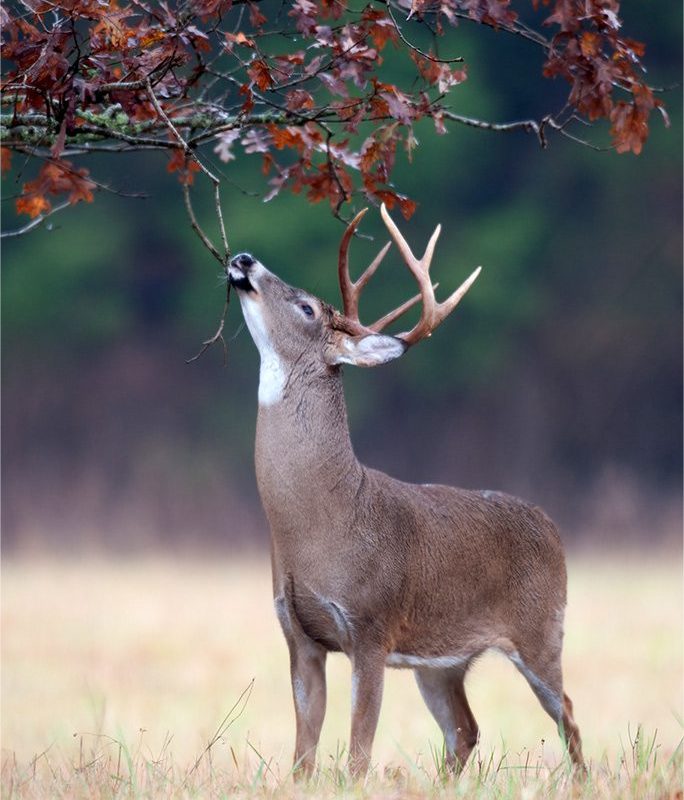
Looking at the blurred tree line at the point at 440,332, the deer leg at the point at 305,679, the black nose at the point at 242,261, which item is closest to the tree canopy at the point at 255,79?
the black nose at the point at 242,261

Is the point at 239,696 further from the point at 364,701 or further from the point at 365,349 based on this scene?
the point at 365,349

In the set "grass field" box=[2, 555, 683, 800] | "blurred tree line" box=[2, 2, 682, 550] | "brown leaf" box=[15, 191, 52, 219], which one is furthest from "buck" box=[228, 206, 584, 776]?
"blurred tree line" box=[2, 2, 682, 550]

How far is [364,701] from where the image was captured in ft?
18.5

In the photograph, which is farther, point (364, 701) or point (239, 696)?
point (239, 696)

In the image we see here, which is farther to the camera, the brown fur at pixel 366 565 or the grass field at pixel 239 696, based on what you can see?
the brown fur at pixel 366 565

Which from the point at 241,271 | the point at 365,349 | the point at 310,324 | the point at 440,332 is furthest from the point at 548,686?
the point at 440,332

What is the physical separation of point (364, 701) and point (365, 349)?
1.22 meters

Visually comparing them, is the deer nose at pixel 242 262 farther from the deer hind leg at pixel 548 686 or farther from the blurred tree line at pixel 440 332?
the blurred tree line at pixel 440 332

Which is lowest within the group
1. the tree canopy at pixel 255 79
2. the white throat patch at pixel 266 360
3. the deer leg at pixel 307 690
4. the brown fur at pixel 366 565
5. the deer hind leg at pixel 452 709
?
the deer hind leg at pixel 452 709

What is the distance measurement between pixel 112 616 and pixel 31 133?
7.51 meters

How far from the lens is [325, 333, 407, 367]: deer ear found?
19.0 feet

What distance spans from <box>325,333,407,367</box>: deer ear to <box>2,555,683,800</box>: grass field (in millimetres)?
1214

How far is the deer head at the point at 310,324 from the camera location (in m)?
5.85

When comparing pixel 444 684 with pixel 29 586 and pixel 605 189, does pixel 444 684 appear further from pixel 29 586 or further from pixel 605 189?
pixel 605 189
